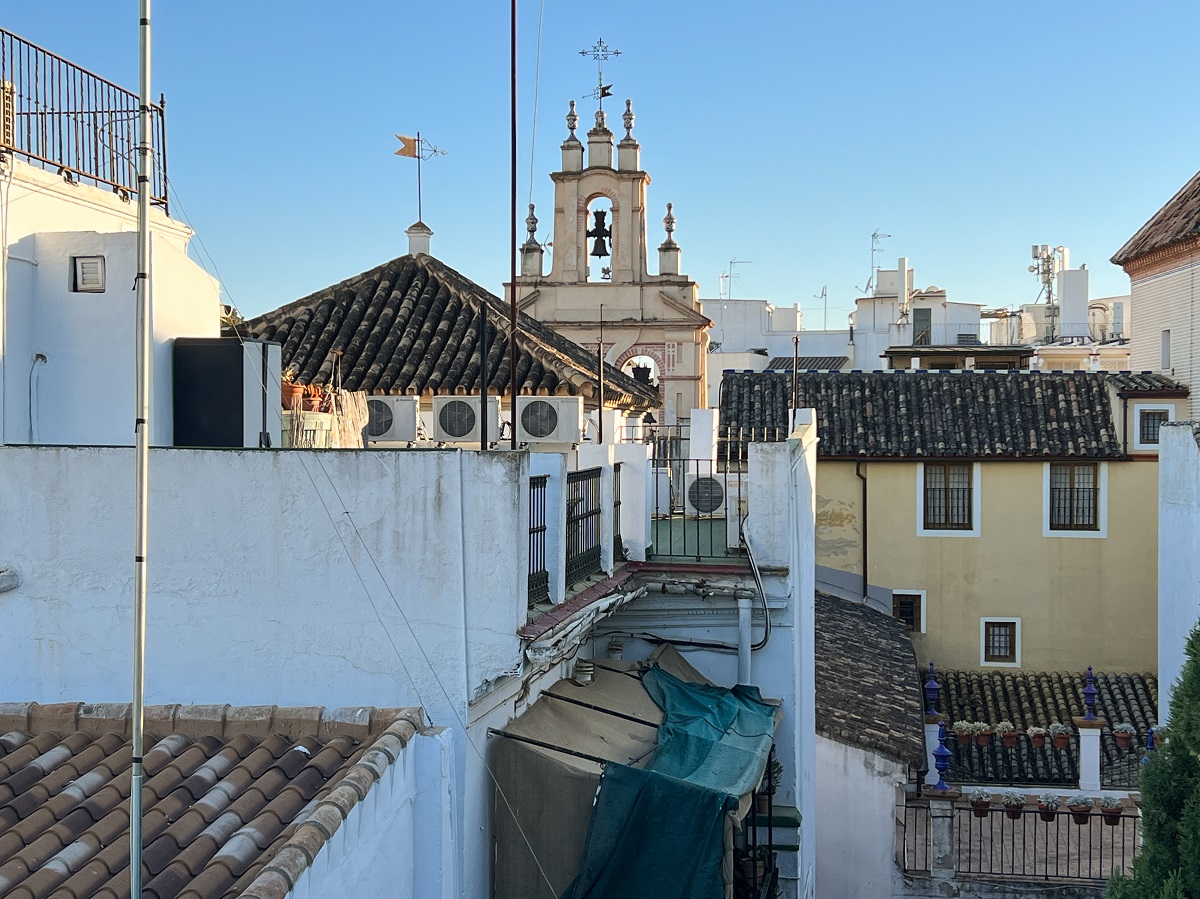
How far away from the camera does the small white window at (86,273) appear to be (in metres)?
7.78

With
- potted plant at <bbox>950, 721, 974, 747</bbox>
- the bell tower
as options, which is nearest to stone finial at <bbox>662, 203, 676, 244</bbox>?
the bell tower

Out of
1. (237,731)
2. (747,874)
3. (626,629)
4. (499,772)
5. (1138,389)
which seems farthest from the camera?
(1138,389)

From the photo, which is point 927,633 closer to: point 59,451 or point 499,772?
point 499,772

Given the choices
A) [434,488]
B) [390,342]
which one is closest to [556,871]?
[434,488]

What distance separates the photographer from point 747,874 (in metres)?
8.75

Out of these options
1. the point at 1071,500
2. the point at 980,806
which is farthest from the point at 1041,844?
the point at 1071,500

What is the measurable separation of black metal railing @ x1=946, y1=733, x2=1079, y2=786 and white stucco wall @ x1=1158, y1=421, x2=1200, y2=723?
6.21 feet

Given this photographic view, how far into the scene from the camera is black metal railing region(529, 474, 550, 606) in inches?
278

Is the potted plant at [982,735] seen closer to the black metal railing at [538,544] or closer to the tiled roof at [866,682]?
the tiled roof at [866,682]

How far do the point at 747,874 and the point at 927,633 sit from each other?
15.0 m

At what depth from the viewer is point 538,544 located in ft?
23.7

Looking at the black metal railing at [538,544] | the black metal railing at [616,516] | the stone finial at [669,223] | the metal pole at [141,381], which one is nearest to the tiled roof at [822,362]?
the stone finial at [669,223]

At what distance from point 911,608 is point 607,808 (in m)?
17.4

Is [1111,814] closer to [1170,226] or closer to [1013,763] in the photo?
[1013,763]
